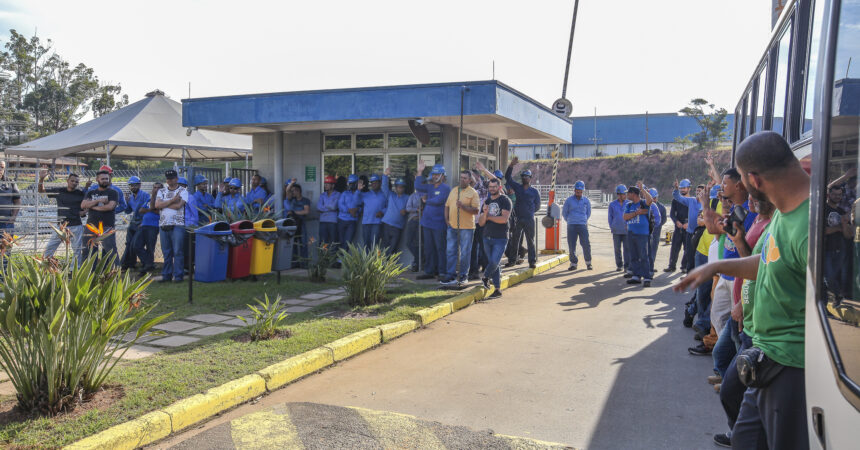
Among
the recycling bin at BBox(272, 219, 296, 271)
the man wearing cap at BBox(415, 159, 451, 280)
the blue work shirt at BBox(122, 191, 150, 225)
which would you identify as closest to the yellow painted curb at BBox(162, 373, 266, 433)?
the recycling bin at BBox(272, 219, 296, 271)

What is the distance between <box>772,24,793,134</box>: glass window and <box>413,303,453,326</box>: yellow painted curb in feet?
15.2

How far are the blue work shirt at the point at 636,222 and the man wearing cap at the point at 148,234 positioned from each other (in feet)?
28.4

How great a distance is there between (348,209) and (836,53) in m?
10.5

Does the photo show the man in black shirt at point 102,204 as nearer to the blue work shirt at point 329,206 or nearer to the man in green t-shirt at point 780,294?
the blue work shirt at point 329,206

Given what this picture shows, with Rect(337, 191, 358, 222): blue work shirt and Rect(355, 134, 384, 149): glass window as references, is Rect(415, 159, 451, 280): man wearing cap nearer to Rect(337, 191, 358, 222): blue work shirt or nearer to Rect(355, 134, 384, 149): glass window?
Rect(337, 191, 358, 222): blue work shirt

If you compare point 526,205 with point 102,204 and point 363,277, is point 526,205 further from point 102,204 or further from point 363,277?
point 102,204

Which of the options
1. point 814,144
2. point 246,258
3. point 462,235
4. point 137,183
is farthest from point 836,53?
point 137,183

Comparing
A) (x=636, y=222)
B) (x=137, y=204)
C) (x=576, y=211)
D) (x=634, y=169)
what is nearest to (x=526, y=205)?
(x=576, y=211)

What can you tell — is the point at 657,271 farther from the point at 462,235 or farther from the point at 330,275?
the point at 330,275

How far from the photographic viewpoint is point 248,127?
13047 mm

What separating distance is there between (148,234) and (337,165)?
411 centimetres

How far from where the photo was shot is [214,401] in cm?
476

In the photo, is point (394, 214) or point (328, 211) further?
point (328, 211)

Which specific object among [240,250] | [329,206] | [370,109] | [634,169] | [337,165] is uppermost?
[634,169]
